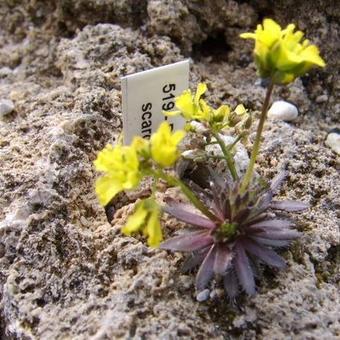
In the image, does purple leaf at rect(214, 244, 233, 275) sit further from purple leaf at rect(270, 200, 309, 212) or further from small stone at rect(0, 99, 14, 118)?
small stone at rect(0, 99, 14, 118)

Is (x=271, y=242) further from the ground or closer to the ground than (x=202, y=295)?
further from the ground

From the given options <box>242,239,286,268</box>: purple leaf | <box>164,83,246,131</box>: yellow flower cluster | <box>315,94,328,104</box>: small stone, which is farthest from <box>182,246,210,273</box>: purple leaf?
<box>315,94,328,104</box>: small stone

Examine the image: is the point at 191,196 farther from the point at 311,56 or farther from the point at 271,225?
the point at 311,56

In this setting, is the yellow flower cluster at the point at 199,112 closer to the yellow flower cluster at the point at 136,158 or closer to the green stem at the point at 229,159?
the green stem at the point at 229,159

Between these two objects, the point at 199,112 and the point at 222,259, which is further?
the point at 199,112

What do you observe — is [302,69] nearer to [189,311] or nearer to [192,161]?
[192,161]

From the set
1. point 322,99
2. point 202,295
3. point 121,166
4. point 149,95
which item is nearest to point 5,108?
point 149,95
